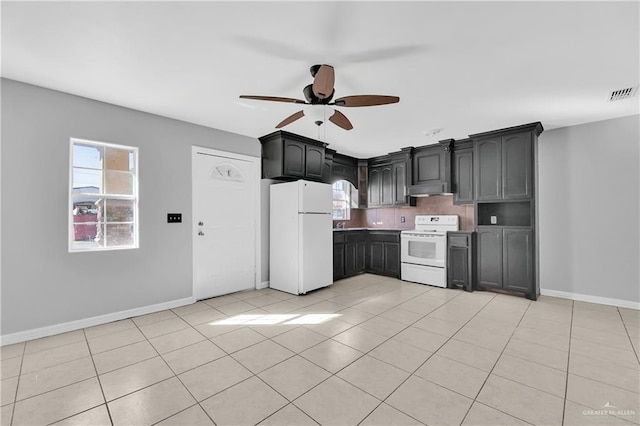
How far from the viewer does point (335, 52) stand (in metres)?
2.19

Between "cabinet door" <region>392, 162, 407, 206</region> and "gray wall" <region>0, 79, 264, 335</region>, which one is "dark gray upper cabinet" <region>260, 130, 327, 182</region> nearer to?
"gray wall" <region>0, 79, 264, 335</region>

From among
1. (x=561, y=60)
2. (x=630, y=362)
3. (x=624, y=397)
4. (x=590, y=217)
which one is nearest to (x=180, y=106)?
(x=561, y=60)

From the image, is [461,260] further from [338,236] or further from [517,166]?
[338,236]

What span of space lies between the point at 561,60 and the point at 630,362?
251 centimetres

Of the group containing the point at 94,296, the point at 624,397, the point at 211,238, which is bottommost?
the point at 624,397

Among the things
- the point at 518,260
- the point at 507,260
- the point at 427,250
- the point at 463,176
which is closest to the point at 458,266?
the point at 427,250

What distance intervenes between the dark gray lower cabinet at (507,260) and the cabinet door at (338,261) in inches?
88.9

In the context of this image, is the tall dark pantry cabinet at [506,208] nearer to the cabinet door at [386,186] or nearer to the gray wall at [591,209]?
the gray wall at [591,209]

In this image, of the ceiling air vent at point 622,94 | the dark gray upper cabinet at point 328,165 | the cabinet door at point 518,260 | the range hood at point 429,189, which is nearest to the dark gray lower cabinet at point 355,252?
the dark gray upper cabinet at point 328,165

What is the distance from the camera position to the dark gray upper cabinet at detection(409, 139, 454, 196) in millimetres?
4883

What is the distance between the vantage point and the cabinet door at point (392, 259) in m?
5.34

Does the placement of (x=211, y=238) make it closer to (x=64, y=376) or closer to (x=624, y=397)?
(x=64, y=376)

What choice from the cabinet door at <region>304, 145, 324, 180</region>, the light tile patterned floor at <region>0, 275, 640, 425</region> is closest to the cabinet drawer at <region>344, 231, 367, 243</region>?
the cabinet door at <region>304, 145, 324, 180</region>

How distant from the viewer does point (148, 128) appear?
3.47 metres
